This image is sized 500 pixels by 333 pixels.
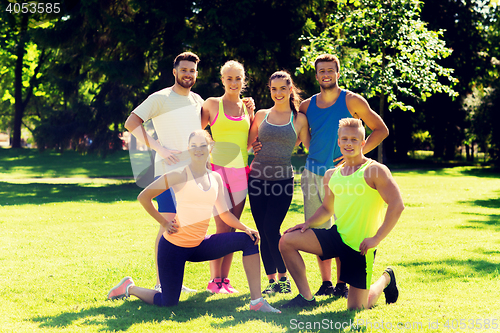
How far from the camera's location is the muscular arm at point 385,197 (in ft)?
13.1

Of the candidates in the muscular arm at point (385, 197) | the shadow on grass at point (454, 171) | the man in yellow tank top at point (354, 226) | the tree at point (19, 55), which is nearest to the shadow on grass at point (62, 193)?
the tree at point (19, 55)

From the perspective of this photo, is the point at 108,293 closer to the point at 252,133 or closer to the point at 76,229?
the point at 252,133

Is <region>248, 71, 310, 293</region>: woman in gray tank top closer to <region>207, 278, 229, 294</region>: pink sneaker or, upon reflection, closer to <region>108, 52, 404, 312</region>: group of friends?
<region>108, 52, 404, 312</region>: group of friends

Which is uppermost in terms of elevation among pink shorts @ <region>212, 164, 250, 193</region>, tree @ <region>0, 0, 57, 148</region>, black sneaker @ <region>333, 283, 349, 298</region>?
Answer: tree @ <region>0, 0, 57, 148</region>

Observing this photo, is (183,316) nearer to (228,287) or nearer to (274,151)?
(228,287)

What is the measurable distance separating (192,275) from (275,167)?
80.4 inches

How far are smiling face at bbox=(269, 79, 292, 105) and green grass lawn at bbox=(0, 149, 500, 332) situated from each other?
2.13 m

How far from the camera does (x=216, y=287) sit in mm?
5016

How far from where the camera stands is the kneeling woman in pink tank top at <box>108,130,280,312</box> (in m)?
Result: 4.35

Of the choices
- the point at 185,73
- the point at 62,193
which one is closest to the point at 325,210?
the point at 185,73

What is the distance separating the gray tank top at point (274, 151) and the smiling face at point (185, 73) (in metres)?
0.97

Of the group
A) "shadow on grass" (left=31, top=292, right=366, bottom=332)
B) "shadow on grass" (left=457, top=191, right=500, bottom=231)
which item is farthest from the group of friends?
"shadow on grass" (left=457, top=191, right=500, bottom=231)

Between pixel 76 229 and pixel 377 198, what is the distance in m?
6.66

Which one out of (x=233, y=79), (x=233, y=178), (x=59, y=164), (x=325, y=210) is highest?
(x=233, y=79)
